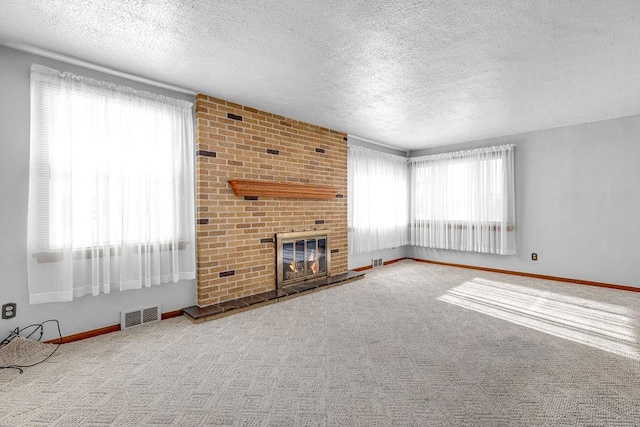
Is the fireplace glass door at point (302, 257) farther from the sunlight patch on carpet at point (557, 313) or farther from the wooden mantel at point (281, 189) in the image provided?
the sunlight patch on carpet at point (557, 313)

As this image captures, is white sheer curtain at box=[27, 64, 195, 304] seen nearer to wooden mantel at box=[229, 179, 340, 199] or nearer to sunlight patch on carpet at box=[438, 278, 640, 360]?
wooden mantel at box=[229, 179, 340, 199]

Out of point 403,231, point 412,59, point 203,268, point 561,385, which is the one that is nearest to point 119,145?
point 203,268

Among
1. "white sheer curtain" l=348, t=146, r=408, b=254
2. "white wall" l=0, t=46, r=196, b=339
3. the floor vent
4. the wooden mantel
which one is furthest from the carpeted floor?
"white sheer curtain" l=348, t=146, r=408, b=254

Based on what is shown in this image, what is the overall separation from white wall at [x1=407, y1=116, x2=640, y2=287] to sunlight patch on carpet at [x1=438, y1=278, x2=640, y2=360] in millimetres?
971

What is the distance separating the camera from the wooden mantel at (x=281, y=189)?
354cm

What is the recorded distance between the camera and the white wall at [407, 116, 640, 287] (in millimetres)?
4184

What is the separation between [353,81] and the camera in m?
2.98

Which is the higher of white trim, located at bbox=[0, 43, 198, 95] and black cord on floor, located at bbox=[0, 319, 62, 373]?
white trim, located at bbox=[0, 43, 198, 95]

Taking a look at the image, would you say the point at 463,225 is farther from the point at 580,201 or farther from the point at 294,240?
the point at 294,240

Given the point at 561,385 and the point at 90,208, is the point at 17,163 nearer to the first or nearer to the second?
the point at 90,208

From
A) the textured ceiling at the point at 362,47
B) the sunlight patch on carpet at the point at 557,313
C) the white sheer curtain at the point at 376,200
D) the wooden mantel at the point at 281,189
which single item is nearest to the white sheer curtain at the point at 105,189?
the textured ceiling at the point at 362,47

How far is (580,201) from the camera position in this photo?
14.9 ft

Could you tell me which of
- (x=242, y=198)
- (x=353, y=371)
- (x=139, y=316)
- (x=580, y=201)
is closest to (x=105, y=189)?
(x=139, y=316)

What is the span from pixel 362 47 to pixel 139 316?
313 centimetres
